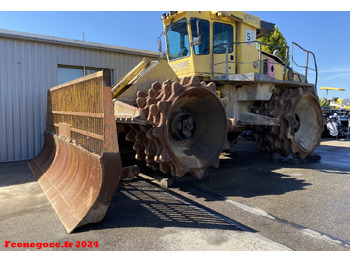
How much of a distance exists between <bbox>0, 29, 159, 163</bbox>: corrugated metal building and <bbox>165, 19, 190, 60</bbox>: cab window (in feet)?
11.1

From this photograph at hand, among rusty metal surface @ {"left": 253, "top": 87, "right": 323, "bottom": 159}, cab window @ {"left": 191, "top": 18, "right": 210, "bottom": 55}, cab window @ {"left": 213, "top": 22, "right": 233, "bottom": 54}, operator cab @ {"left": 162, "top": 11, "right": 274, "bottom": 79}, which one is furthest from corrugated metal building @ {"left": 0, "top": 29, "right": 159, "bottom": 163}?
rusty metal surface @ {"left": 253, "top": 87, "right": 323, "bottom": 159}

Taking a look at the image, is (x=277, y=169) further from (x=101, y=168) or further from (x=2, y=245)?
(x=2, y=245)

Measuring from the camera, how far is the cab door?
6.29 m

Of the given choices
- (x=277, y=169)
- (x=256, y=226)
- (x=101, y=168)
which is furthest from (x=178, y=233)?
(x=277, y=169)

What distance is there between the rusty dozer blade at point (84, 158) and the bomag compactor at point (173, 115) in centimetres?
1

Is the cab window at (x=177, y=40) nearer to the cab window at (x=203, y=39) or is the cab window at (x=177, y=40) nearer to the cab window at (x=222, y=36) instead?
the cab window at (x=203, y=39)

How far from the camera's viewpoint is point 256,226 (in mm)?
3312

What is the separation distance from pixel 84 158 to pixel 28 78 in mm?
5252

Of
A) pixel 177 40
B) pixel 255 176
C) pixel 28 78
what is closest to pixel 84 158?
pixel 255 176

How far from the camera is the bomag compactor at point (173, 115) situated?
11.3 ft

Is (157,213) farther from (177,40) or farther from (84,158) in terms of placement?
(177,40)

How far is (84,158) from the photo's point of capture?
3.90 m

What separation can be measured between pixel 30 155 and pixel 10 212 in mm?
4409

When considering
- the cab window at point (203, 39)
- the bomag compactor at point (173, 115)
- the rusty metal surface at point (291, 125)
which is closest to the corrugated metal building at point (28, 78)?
the bomag compactor at point (173, 115)
